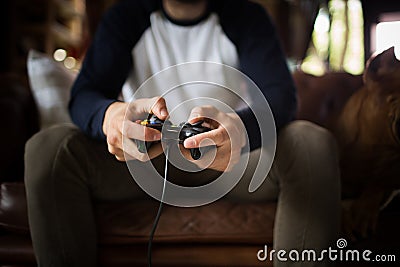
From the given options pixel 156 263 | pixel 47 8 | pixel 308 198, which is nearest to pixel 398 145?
pixel 308 198

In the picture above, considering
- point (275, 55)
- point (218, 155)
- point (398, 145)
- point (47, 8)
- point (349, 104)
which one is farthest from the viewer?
point (47, 8)

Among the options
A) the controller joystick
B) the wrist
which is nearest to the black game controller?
the controller joystick

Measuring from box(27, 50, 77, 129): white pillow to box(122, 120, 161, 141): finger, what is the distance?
1.47 feet

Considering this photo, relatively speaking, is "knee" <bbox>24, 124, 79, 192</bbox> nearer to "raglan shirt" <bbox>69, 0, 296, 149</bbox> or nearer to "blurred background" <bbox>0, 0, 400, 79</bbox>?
"raglan shirt" <bbox>69, 0, 296, 149</bbox>

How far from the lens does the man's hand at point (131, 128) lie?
53 centimetres

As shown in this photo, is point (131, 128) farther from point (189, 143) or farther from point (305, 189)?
point (305, 189)

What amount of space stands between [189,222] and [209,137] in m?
0.23

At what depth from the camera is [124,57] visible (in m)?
0.80

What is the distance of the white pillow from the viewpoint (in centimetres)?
Result: 96

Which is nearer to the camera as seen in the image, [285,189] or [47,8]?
[285,189]

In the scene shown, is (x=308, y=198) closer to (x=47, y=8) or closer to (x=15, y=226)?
A: (x=15, y=226)

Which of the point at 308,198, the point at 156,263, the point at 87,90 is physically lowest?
the point at 156,263

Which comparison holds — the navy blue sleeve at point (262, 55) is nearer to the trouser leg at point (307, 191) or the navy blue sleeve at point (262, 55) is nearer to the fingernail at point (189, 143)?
the trouser leg at point (307, 191)

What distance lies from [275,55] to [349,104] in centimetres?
20
